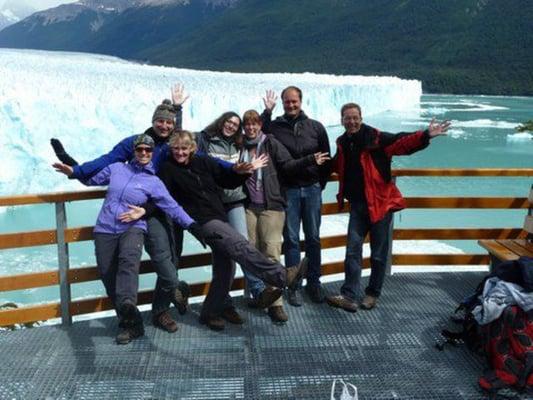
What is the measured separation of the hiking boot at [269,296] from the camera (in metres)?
3.62

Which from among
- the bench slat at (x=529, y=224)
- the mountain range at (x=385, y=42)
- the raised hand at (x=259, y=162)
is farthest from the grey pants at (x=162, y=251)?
the mountain range at (x=385, y=42)

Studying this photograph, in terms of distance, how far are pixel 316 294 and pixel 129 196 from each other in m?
1.59

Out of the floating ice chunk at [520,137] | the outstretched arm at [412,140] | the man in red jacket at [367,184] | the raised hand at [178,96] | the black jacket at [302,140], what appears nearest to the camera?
the outstretched arm at [412,140]

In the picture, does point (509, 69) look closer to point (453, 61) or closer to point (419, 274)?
point (453, 61)

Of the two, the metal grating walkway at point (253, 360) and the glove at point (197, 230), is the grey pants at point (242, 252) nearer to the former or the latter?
the glove at point (197, 230)

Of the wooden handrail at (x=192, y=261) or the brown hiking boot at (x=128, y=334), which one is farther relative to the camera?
the wooden handrail at (x=192, y=261)

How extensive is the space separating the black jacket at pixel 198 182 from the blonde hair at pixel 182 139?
0.10m

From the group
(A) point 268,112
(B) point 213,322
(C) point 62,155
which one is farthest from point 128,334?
(A) point 268,112

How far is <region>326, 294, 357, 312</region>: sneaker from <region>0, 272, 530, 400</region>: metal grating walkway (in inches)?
2.2

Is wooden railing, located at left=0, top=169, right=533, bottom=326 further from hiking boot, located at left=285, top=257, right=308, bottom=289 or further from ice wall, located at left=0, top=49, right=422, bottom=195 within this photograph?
ice wall, located at left=0, top=49, right=422, bottom=195

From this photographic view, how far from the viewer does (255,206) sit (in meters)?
3.81

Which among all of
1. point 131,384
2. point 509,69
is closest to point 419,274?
point 131,384

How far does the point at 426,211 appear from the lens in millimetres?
16453

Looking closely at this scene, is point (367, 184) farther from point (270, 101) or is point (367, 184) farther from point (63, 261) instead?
point (63, 261)
